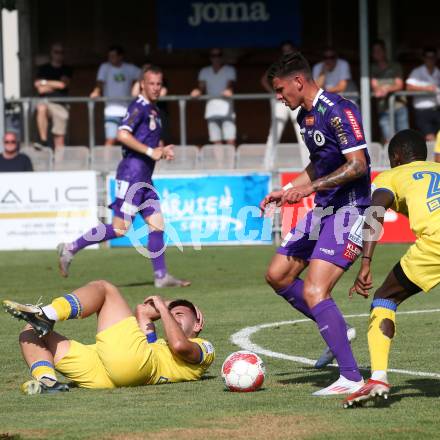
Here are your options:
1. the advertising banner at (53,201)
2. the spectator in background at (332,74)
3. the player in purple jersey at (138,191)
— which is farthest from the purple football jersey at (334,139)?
the spectator in background at (332,74)

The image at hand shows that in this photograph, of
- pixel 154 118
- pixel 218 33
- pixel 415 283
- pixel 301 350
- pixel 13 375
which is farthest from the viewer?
pixel 218 33

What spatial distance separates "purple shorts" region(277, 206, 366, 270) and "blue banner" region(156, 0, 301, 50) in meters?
15.7

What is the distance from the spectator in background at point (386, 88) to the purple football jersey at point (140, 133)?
6887 millimetres

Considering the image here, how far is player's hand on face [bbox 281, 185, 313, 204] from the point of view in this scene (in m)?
7.91

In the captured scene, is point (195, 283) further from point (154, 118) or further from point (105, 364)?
point (105, 364)

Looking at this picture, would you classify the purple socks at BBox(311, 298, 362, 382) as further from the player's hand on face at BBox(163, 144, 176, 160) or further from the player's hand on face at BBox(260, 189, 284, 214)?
the player's hand on face at BBox(163, 144, 176, 160)

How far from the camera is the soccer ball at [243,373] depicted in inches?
318

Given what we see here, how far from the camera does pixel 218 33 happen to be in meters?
24.1

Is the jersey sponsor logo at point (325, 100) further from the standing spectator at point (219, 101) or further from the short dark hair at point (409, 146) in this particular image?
the standing spectator at point (219, 101)

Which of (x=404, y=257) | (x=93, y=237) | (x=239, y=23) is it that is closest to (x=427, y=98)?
(x=239, y=23)

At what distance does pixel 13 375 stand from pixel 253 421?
260cm

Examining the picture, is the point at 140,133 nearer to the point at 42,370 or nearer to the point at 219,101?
the point at 219,101

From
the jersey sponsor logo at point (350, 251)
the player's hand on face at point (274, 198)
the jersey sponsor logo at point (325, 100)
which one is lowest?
the jersey sponsor logo at point (350, 251)

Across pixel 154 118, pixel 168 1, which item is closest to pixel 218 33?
pixel 168 1
